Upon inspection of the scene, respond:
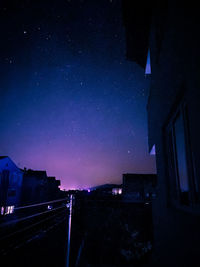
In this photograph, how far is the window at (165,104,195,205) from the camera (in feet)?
6.51

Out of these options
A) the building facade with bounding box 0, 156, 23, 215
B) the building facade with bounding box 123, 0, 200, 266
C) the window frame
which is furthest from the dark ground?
the building facade with bounding box 0, 156, 23, 215

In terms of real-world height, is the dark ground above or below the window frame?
below

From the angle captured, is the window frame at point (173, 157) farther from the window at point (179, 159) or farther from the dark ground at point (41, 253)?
the dark ground at point (41, 253)

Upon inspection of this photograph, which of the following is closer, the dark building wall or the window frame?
the dark building wall

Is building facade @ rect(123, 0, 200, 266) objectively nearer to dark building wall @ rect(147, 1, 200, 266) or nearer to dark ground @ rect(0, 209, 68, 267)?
dark building wall @ rect(147, 1, 200, 266)

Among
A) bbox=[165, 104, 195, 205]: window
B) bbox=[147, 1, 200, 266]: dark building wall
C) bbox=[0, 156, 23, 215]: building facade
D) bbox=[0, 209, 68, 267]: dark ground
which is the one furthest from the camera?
bbox=[0, 156, 23, 215]: building facade

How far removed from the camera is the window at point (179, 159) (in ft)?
6.51

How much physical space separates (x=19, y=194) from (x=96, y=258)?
22684 millimetres

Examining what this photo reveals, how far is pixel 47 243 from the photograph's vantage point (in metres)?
4.05

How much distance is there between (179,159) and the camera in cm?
246

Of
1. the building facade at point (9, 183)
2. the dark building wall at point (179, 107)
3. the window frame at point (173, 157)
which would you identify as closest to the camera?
the dark building wall at point (179, 107)

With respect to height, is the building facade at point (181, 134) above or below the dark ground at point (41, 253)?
above

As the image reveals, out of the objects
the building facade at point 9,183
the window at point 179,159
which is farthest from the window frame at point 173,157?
the building facade at point 9,183

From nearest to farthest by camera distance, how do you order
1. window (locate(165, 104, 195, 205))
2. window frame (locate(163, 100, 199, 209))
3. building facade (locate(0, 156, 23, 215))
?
window (locate(165, 104, 195, 205)) < window frame (locate(163, 100, 199, 209)) < building facade (locate(0, 156, 23, 215))
